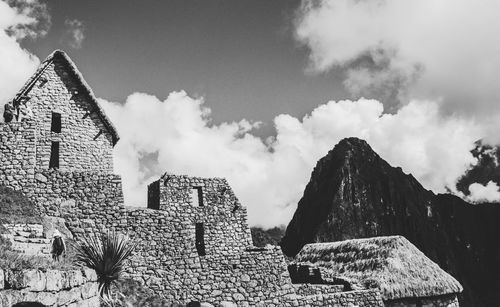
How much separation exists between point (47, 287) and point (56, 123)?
13.3 m

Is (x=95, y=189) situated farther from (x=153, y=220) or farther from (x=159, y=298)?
(x=159, y=298)

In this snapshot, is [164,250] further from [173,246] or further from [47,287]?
[47,287]

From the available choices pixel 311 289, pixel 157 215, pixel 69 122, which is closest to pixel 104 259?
pixel 157 215

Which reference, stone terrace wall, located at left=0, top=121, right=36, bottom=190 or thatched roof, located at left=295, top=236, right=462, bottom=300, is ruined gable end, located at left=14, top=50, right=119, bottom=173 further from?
thatched roof, located at left=295, top=236, right=462, bottom=300

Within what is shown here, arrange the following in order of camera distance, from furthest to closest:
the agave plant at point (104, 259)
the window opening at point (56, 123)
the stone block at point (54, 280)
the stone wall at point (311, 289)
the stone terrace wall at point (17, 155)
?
the window opening at point (56, 123) → the stone wall at point (311, 289) → the stone terrace wall at point (17, 155) → the agave plant at point (104, 259) → the stone block at point (54, 280)

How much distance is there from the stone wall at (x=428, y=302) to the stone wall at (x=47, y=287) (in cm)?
1683

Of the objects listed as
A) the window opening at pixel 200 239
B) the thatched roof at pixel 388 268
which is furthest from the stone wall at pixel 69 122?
the thatched roof at pixel 388 268

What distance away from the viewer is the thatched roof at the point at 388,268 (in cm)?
1989

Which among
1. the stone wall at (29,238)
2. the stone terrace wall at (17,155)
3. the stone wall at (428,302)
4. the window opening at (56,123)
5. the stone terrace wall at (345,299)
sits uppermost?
the window opening at (56,123)

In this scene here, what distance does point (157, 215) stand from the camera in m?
14.5

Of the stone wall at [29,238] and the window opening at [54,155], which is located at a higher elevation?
the window opening at [54,155]

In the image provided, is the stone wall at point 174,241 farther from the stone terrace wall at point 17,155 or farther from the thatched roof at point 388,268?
the thatched roof at point 388,268

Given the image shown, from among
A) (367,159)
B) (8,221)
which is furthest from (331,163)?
(8,221)

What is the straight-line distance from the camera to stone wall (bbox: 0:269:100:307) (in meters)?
5.48
